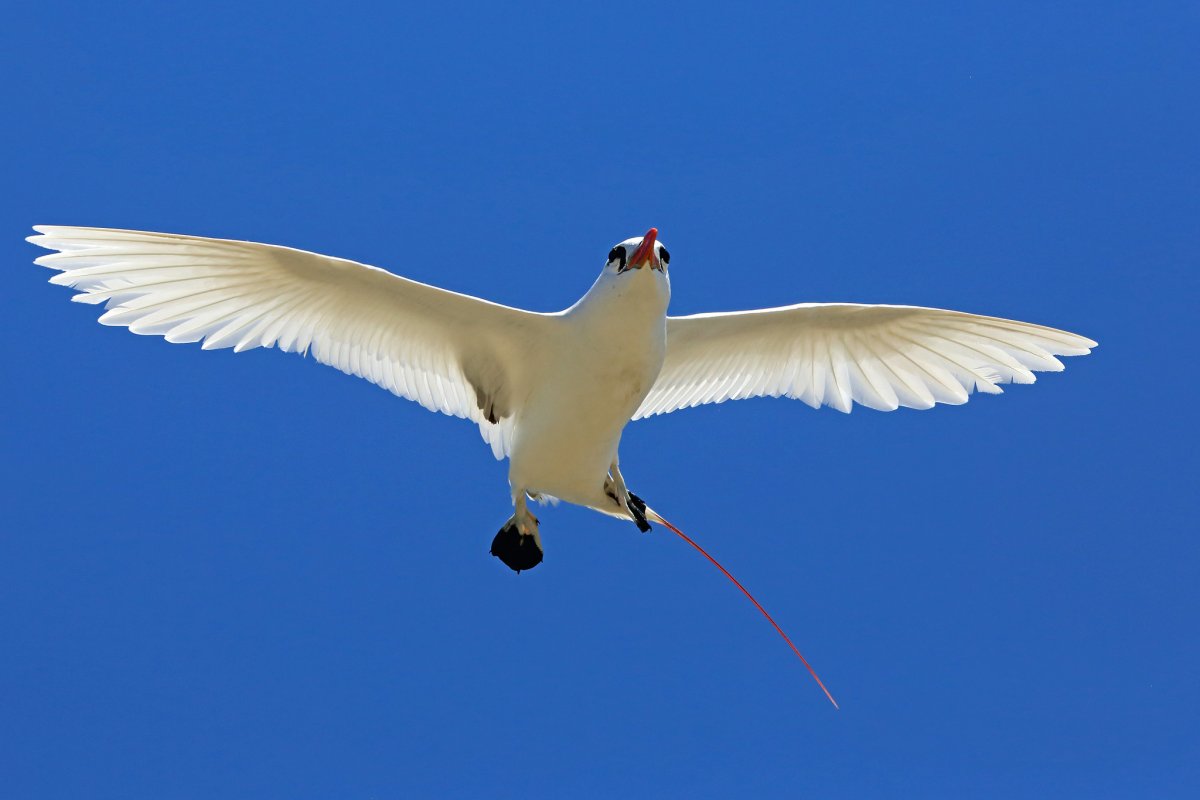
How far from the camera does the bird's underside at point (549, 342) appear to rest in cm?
714

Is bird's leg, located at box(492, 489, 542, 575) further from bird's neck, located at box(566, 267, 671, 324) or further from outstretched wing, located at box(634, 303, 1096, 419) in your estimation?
bird's neck, located at box(566, 267, 671, 324)

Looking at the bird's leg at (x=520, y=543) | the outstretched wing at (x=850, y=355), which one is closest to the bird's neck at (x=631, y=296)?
the outstretched wing at (x=850, y=355)

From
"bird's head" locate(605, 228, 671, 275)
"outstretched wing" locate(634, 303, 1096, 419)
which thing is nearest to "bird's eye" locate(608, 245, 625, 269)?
"bird's head" locate(605, 228, 671, 275)

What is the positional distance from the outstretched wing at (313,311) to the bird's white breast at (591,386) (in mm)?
283

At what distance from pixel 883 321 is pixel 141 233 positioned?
4577 mm

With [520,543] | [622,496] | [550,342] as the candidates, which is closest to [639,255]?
[550,342]

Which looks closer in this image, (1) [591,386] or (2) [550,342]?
(1) [591,386]

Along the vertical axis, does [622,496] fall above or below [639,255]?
below

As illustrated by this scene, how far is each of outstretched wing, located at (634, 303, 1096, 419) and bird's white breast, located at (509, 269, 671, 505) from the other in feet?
2.99

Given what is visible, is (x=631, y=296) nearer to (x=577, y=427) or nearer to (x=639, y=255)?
(x=639, y=255)

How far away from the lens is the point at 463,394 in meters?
8.20

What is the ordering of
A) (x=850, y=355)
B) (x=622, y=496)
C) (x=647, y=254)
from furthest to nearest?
(x=850, y=355) < (x=622, y=496) < (x=647, y=254)

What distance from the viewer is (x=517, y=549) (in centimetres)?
831

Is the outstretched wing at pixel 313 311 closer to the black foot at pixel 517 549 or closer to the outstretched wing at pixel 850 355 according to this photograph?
the black foot at pixel 517 549
